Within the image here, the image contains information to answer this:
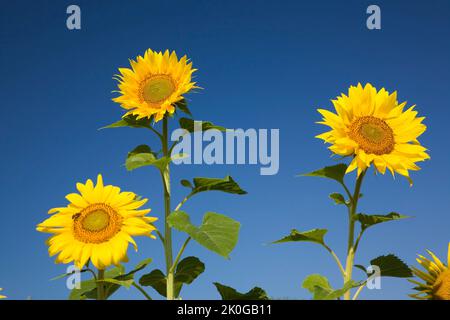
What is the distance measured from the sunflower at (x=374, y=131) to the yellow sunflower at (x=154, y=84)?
3.87 ft

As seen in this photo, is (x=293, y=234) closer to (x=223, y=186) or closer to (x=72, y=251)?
(x=223, y=186)

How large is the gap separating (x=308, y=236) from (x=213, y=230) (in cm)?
62

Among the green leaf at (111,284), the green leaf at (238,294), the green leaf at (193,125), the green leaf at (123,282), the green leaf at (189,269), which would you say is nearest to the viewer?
the green leaf at (123,282)

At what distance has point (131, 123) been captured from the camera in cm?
434

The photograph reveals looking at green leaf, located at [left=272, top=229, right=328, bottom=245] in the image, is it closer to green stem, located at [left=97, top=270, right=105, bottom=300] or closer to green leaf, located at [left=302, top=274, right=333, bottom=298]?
green leaf, located at [left=302, top=274, right=333, bottom=298]

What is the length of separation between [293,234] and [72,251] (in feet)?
4.63

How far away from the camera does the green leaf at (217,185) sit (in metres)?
3.89

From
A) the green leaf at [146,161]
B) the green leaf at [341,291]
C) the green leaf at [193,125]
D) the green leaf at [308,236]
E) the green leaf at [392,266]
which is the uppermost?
the green leaf at [193,125]

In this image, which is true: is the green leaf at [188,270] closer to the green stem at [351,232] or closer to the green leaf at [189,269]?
the green leaf at [189,269]

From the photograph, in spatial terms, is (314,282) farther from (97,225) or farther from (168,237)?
(97,225)

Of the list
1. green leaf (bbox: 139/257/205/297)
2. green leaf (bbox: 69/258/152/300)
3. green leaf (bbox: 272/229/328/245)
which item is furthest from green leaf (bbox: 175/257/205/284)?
green leaf (bbox: 272/229/328/245)

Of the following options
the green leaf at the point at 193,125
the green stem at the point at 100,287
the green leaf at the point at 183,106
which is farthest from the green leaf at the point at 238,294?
the green leaf at the point at 183,106

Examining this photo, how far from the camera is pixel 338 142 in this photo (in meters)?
3.72
